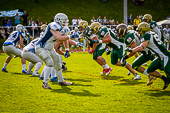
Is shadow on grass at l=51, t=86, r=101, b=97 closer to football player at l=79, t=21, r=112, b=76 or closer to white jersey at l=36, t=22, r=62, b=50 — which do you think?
white jersey at l=36, t=22, r=62, b=50

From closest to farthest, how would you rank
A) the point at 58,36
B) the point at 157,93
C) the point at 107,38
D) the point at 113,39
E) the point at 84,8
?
the point at 157,93 < the point at 58,36 < the point at 107,38 < the point at 113,39 < the point at 84,8

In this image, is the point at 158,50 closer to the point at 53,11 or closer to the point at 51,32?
the point at 51,32

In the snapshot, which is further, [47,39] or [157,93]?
[47,39]

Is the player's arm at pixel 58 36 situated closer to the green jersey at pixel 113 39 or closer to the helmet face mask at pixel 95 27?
the green jersey at pixel 113 39

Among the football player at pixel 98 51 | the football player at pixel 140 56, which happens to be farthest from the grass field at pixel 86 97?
the football player at pixel 98 51

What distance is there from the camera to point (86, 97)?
6539 mm

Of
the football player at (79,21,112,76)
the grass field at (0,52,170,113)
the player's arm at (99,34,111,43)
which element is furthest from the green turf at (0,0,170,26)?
the grass field at (0,52,170,113)

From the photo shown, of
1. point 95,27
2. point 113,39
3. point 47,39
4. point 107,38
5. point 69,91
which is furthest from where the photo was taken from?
point 95,27

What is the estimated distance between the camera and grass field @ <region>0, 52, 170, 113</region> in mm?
5539

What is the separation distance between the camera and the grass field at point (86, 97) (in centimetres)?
554

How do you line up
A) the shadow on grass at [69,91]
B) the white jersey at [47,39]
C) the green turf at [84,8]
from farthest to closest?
1. the green turf at [84,8]
2. the white jersey at [47,39]
3. the shadow on grass at [69,91]

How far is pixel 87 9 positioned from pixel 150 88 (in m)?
31.3

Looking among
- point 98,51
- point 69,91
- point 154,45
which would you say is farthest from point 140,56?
point 98,51

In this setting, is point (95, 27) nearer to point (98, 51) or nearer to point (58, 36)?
point (98, 51)
